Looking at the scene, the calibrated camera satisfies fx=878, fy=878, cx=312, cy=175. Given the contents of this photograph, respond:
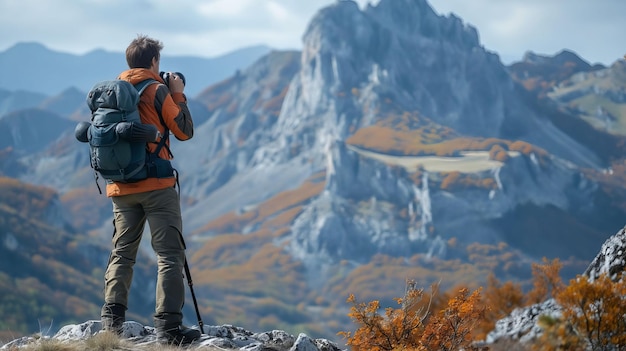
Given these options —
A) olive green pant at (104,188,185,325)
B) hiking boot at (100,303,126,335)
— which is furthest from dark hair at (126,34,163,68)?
hiking boot at (100,303,126,335)

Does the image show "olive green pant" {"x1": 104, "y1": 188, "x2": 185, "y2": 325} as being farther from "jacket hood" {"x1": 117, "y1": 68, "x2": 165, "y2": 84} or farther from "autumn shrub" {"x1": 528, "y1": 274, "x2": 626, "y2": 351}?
"autumn shrub" {"x1": 528, "y1": 274, "x2": 626, "y2": 351}

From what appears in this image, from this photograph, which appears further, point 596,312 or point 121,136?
point 121,136

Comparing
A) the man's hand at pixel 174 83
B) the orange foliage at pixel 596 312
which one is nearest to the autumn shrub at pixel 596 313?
the orange foliage at pixel 596 312

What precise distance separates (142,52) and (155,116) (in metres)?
0.82

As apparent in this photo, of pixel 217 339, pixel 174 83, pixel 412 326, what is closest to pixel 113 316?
pixel 217 339

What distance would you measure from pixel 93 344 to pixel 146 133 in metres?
2.50

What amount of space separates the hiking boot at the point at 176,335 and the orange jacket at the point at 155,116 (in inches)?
67.9

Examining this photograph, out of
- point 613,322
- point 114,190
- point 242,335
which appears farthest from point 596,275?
point 114,190

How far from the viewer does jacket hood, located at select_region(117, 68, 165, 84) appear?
10.7m

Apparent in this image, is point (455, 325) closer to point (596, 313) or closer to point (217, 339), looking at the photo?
point (596, 313)

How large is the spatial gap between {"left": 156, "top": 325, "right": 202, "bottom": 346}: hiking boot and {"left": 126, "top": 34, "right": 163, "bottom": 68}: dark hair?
3.25 m

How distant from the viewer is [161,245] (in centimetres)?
1066

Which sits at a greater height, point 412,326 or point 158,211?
point 158,211

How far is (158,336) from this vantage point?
10688 mm
